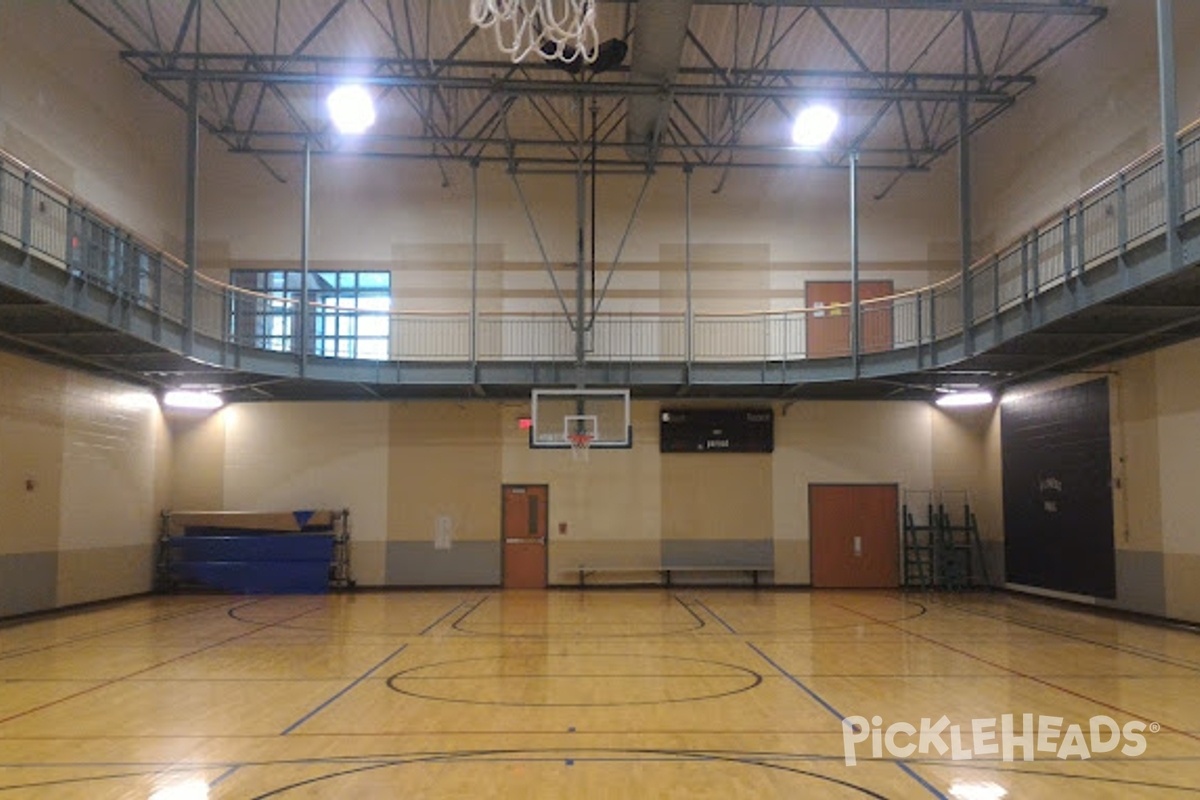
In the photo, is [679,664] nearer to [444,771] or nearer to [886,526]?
[444,771]

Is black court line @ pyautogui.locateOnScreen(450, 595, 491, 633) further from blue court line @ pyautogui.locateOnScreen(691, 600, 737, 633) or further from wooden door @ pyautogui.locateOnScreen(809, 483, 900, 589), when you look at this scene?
wooden door @ pyautogui.locateOnScreen(809, 483, 900, 589)

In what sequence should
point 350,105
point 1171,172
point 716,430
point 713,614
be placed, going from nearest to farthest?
point 1171,172 < point 713,614 < point 350,105 < point 716,430

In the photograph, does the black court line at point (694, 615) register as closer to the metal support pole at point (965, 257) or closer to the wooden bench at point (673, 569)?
the wooden bench at point (673, 569)

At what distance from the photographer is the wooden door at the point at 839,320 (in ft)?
78.2

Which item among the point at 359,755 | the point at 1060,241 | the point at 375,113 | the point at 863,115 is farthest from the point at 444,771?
the point at 863,115

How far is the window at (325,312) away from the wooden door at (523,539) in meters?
4.80

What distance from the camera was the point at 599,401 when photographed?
75.6ft

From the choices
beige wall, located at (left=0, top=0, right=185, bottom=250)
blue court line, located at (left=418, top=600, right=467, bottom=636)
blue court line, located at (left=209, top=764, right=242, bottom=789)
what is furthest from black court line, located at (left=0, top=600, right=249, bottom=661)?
beige wall, located at (left=0, top=0, right=185, bottom=250)

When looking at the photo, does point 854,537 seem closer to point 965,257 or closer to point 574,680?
point 965,257

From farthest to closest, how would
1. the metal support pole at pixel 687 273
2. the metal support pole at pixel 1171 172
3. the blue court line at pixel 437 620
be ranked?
1. the metal support pole at pixel 687 273
2. the blue court line at pixel 437 620
3. the metal support pole at pixel 1171 172

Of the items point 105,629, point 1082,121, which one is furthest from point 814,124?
point 105,629

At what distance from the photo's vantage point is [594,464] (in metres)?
24.5

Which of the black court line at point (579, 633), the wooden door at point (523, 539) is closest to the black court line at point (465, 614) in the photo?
the black court line at point (579, 633)

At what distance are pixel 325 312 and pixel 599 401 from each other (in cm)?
705
